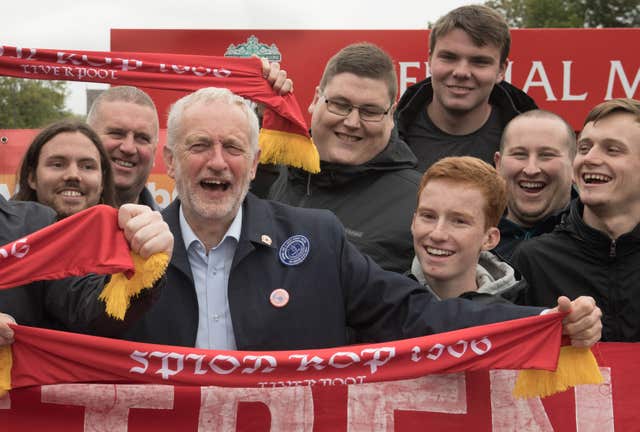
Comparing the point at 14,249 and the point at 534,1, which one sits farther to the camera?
the point at 534,1

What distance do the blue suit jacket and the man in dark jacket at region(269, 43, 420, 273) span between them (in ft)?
2.57

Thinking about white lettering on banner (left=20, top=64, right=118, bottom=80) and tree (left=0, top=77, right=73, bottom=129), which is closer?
white lettering on banner (left=20, top=64, right=118, bottom=80)

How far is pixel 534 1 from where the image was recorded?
159ft

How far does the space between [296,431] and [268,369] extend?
36 centimetres

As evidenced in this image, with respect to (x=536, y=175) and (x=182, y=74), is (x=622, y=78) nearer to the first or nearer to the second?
(x=536, y=175)

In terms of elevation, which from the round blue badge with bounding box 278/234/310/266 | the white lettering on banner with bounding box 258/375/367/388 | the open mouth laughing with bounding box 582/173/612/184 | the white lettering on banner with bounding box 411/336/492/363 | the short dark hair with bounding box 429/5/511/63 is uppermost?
the short dark hair with bounding box 429/5/511/63

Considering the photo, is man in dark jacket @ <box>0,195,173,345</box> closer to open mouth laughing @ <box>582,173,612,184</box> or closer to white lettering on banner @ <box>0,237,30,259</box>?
white lettering on banner @ <box>0,237,30,259</box>

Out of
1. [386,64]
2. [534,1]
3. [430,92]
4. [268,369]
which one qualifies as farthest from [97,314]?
[534,1]

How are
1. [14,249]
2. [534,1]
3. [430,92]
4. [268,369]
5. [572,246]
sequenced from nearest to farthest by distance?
[14,249]
[268,369]
[572,246]
[430,92]
[534,1]

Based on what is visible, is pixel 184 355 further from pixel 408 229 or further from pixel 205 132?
pixel 408 229

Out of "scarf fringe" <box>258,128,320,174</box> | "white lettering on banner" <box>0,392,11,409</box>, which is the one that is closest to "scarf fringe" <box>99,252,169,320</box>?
"white lettering on banner" <box>0,392,11,409</box>

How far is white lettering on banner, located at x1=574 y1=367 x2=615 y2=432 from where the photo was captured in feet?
12.8

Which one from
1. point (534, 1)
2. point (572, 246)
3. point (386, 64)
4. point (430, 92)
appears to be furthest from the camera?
point (534, 1)

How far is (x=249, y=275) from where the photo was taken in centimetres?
370
